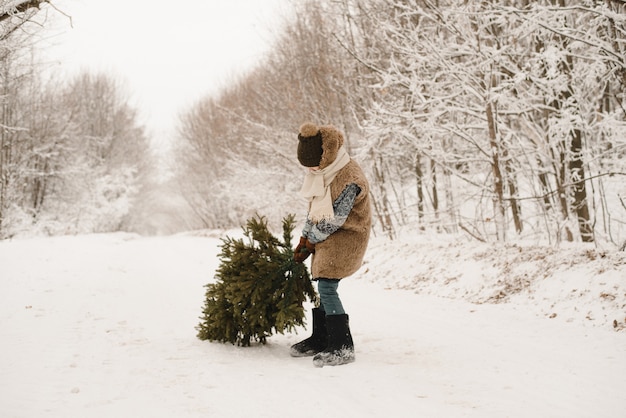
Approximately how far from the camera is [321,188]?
3.84 metres

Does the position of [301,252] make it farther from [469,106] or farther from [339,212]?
[469,106]

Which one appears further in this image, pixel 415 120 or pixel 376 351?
pixel 415 120

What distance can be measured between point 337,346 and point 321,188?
1330 mm

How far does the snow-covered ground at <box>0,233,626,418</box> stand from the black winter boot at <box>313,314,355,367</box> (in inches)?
5.4

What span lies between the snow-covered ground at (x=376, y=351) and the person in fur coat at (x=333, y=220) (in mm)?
352

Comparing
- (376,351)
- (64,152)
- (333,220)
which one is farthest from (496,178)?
(64,152)

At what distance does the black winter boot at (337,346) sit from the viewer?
3.66m

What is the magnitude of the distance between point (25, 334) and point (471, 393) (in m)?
3.97

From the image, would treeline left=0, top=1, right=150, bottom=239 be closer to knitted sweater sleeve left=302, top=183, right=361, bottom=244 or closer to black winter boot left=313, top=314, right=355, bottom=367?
knitted sweater sleeve left=302, top=183, right=361, bottom=244

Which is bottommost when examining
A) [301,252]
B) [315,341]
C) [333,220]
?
[315,341]

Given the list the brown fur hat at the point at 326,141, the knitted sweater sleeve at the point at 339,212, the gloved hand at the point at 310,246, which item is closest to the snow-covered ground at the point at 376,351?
the gloved hand at the point at 310,246

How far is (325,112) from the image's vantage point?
41.7ft

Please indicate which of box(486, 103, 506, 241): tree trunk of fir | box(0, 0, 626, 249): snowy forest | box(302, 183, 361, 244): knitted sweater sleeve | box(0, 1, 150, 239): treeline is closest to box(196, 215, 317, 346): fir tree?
box(302, 183, 361, 244): knitted sweater sleeve

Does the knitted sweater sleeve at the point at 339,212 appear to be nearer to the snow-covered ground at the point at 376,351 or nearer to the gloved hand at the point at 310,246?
the gloved hand at the point at 310,246
